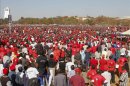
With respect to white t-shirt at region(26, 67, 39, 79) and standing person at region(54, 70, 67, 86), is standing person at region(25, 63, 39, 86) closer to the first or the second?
white t-shirt at region(26, 67, 39, 79)

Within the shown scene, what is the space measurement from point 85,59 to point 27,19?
11336 centimetres

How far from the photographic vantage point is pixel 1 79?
1108 cm

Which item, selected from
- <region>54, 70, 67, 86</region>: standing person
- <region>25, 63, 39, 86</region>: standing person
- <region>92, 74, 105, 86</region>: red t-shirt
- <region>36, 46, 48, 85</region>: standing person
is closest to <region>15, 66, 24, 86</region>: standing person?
<region>25, 63, 39, 86</region>: standing person

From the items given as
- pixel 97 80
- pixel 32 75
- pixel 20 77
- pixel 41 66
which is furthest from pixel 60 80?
pixel 41 66

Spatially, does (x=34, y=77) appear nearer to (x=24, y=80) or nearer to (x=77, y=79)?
(x=24, y=80)

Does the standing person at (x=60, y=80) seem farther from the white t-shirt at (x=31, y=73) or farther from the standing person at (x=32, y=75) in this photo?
the white t-shirt at (x=31, y=73)

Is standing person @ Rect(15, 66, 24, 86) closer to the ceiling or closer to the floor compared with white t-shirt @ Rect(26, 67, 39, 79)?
closer to the floor

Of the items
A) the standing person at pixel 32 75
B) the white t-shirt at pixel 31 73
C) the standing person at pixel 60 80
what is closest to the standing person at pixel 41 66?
the standing person at pixel 32 75

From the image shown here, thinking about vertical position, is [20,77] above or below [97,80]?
below

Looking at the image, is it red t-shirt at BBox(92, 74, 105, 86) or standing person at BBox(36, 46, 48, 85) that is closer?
red t-shirt at BBox(92, 74, 105, 86)

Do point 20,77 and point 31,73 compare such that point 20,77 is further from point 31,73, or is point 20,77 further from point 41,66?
point 41,66

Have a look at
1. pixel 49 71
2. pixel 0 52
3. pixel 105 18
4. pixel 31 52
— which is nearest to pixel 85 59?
pixel 31 52

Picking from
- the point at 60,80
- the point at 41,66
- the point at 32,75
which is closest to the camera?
the point at 60,80

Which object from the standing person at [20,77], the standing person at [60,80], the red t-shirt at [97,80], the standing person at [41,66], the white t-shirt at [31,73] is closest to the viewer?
the standing person at [60,80]
